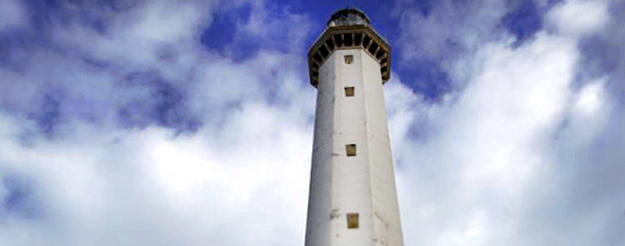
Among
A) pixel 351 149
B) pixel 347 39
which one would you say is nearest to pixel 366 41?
pixel 347 39

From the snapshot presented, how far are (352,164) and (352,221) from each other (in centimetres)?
364

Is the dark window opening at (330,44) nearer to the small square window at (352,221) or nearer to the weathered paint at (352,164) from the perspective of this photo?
the weathered paint at (352,164)

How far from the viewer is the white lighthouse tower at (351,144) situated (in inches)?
1040

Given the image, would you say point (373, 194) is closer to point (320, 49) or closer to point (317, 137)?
point (317, 137)

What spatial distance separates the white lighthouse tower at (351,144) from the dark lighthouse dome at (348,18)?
3.0 inches

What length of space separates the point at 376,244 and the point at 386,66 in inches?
666

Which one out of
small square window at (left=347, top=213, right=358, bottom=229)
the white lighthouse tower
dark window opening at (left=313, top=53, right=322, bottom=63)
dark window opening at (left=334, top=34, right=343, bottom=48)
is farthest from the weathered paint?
dark window opening at (left=313, top=53, right=322, bottom=63)

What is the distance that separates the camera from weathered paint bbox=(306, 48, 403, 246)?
26297mm

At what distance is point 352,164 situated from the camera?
28.9 meters

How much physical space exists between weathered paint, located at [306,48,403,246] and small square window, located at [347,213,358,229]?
0.14m

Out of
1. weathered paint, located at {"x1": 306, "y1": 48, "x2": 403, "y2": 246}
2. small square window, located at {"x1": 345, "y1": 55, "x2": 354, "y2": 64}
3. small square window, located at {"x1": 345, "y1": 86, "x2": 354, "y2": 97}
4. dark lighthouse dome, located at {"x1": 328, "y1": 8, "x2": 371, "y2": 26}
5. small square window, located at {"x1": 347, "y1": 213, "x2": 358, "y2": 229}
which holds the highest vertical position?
dark lighthouse dome, located at {"x1": 328, "y1": 8, "x2": 371, "y2": 26}

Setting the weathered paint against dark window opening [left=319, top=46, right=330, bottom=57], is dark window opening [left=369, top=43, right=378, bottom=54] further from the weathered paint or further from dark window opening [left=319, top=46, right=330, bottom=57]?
dark window opening [left=319, top=46, right=330, bottom=57]

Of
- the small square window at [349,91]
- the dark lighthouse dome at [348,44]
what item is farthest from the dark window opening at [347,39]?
the small square window at [349,91]

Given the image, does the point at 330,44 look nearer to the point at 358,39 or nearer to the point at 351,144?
the point at 358,39
